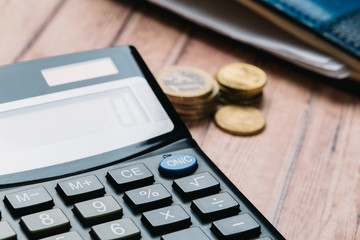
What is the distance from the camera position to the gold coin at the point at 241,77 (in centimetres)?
68

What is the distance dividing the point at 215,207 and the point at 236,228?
1.0 inches

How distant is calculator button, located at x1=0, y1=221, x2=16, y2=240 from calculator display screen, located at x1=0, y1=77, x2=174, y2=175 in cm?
6

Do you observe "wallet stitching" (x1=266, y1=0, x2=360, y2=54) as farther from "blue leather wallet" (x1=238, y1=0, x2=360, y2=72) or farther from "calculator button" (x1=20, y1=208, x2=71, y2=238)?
"calculator button" (x1=20, y1=208, x2=71, y2=238)

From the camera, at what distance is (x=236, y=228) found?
1.48 feet

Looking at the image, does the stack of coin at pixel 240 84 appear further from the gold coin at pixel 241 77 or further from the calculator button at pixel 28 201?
the calculator button at pixel 28 201

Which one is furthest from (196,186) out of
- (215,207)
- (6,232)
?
(6,232)

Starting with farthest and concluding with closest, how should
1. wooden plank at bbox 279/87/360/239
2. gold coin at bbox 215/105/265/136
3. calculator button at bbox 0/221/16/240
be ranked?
gold coin at bbox 215/105/265/136
wooden plank at bbox 279/87/360/239
calculator button at bbox 0/221/16/240

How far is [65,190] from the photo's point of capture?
0.46 metres

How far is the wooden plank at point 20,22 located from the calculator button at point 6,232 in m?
0.30

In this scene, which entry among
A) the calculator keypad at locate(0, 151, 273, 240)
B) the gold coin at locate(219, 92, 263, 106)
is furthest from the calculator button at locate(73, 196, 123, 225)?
the gold coin at locate(219, 92, 263, 106)

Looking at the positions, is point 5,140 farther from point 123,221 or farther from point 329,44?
point 329,44

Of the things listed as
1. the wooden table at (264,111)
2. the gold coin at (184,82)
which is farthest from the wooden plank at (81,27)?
the gold coin at (184,82)

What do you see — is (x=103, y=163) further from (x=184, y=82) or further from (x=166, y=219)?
(x=184, y=82)

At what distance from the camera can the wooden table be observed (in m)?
0.56
